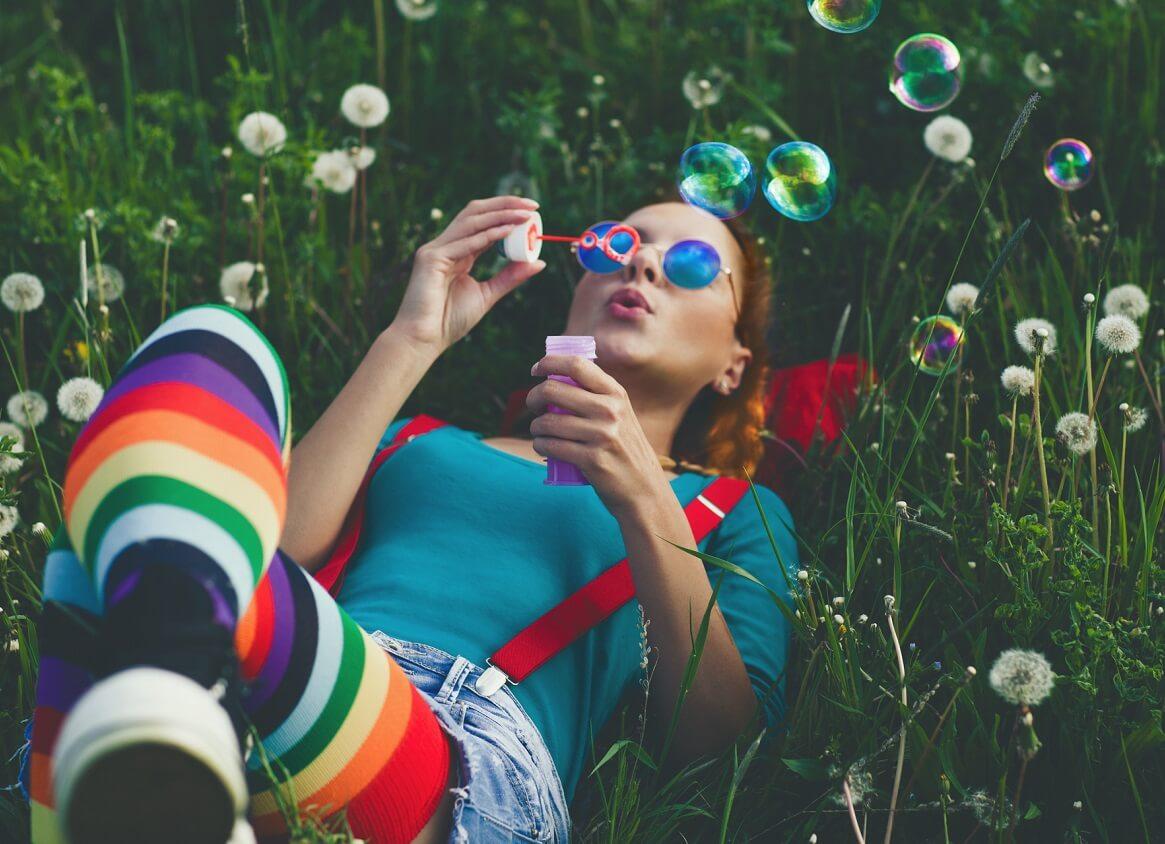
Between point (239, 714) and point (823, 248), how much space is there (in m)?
2.16

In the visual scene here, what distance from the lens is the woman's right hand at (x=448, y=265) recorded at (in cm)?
216

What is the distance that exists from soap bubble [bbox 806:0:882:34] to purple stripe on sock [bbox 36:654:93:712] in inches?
70.7

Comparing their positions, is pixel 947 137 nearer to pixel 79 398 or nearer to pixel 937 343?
pixel 937 343

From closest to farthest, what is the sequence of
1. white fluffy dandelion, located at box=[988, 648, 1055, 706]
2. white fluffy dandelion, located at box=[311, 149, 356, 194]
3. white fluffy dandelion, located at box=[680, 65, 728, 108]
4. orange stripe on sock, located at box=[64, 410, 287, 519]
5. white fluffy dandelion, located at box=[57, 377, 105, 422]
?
orange stripe on sock, located at box=[64, 410, 287, 519] < white fluffy dandelion, located at box=[988, 648, 1055, 706] < white fluffy dandelion, located at box=[57, 377, 105, 422] < white fluffy dandelion, located at box=[311, 149, 356, 194] < white fluffy dandelion, located at box=[680, 65, 728, 108]

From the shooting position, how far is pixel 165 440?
128 centimetres

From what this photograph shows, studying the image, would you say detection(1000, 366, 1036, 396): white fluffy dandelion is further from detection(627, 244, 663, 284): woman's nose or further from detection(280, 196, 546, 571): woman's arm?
detection(280, 196, 546, 571): woman's arm

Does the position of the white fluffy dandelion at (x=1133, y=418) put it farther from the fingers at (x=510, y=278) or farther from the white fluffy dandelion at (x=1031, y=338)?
the fingers at (x=510, y=278)

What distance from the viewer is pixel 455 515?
2008 mm

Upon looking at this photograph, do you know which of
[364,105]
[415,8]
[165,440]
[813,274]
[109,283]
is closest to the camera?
[165,440]

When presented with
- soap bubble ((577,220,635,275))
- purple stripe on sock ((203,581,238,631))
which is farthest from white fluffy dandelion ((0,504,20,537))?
soap bubble ((577,220,635,275))

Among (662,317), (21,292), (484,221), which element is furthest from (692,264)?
(21,292)

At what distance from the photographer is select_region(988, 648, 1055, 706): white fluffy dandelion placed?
144 centimetres

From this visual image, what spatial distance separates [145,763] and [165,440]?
39 cm

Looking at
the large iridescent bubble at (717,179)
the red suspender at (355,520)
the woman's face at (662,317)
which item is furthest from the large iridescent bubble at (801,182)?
the red suspender at (355,520)
